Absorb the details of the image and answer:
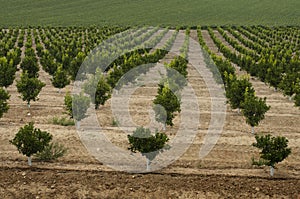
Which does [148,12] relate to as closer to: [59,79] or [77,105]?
[59,79]

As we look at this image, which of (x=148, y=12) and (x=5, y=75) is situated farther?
(x=148, y=12)

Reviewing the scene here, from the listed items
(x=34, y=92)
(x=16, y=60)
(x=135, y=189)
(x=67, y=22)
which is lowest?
(x=135, y=189)

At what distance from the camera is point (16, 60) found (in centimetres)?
3606

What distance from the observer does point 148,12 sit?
10925 centimetres

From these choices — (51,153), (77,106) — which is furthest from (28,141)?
(77,106)

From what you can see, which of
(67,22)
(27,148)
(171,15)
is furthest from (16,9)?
(27,148)

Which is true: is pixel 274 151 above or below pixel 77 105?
below

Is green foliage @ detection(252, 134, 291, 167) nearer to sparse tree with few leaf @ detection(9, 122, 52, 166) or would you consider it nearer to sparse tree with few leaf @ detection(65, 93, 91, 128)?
sparse tree with few leaf @ detection(9, 122, 52, 166)

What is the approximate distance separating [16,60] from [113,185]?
2632 centimetres

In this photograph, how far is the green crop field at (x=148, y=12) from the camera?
94562mm

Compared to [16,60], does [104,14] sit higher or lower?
higher

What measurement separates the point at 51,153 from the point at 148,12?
3852 inches

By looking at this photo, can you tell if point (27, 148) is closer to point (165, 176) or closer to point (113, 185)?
point (113, 185)

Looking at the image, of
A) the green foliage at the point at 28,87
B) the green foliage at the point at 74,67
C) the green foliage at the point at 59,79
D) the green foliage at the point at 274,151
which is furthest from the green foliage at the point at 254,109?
the green foliage at the point at 74,67
